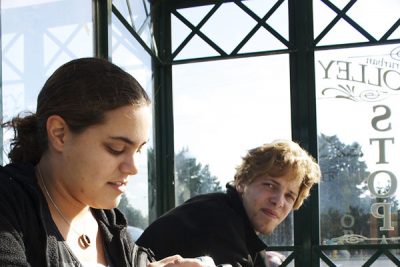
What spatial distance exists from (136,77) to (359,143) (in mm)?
1929

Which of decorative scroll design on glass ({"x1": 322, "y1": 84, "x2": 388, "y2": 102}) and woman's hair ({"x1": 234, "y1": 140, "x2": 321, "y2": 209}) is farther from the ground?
decorative scroll design on glass ({"x1": 322, "y1": 84, "x2": 388, "y2": 102})

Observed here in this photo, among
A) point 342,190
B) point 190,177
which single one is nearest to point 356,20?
point 342,190

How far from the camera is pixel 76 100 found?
134 centimetres

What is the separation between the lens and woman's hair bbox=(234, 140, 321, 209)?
263cm

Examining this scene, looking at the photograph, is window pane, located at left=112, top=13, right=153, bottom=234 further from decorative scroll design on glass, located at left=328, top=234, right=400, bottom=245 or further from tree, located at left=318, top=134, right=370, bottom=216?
decorative scroll design on glass, located at left=328, top=234, right=400, bottom=245

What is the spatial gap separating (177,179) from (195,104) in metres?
0.69

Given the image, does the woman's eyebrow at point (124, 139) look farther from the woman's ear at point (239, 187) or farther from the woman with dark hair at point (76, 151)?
the woman's ear at point (239, 187)

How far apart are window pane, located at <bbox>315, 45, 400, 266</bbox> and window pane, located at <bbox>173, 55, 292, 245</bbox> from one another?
0.37 metres

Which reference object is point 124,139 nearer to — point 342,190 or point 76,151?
point 76,151

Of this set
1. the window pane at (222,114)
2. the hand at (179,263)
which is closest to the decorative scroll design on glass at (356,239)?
the window pane at (222,114)

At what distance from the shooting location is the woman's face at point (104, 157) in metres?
1.32

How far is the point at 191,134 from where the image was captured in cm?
548

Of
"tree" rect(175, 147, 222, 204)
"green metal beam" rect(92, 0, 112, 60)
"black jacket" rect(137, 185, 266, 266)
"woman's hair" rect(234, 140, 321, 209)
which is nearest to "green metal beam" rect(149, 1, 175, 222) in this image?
"tree" rect(175, 147, 222, 204)

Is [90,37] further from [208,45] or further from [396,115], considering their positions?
[396,115]
